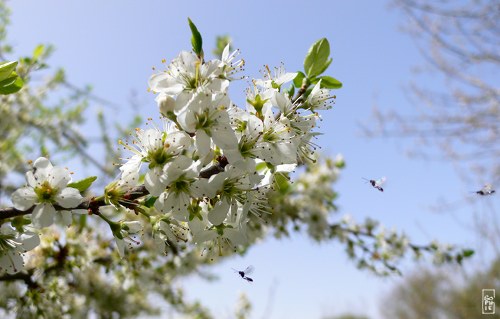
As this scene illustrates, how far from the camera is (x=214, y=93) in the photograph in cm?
111

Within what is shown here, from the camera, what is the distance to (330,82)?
1447 mm

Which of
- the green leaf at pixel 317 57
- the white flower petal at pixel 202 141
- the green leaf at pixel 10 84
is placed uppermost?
the green leaf at pixel 317 57

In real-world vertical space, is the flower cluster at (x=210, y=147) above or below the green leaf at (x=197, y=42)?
below

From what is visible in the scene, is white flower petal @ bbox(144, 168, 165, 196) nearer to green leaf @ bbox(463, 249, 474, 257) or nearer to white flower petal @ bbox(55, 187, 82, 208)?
white flower petal @ bbox(55, 187, 82, 208)

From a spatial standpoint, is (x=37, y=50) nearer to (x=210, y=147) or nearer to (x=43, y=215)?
(x=43, y=215)

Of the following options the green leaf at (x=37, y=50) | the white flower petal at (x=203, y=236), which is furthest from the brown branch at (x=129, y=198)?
the green leaf at (x=37, y=50)

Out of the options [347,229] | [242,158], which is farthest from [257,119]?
[347,229]

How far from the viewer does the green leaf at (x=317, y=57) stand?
1408 millimetres

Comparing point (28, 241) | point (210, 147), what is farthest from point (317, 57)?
point (28, 241)

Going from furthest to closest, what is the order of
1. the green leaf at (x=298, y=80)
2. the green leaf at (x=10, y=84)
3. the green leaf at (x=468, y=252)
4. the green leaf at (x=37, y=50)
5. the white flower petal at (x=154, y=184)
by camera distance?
the green leaf at (x=468, y=252) → the green leaf at (x=37, y=50) → the green leaf at (x=298, y=80) → the green leaf at (x=10, y=84) → the white flower petal at (x=154, y=184)

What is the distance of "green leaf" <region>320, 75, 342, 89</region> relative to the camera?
144cm

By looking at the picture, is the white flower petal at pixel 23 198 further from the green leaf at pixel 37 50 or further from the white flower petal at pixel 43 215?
the green leaf at pixel 37 50

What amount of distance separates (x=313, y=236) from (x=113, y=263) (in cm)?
189

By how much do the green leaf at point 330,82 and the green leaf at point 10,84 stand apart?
1024 millimetres
